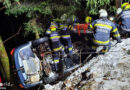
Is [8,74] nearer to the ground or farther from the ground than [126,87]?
nearer to the ground

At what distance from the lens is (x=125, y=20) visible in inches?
184

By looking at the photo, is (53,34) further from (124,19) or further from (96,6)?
(124,19)

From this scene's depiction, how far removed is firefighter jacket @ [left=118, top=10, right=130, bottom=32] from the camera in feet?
15.1

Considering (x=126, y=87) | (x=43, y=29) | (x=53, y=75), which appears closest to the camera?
(x=126, y=87)

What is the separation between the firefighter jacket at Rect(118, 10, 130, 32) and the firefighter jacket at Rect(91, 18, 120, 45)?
95cm

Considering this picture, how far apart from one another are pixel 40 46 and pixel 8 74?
190cm

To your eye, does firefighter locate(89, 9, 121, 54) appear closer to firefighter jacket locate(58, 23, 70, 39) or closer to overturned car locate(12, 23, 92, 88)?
overturned car locate(12, 23, 92, 88)

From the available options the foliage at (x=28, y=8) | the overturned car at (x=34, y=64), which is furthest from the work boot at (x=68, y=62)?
the foliage at (x=28, y=8)

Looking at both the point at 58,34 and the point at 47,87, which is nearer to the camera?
the point at 47,87

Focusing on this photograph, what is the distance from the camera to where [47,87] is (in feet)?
12.4

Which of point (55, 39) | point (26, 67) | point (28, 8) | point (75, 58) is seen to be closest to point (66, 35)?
point (55, 39)

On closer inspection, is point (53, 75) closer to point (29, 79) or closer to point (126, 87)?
point (29, 79)

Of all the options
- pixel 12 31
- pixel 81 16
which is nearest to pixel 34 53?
pixel 81 16

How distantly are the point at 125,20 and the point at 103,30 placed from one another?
1.35 meters
